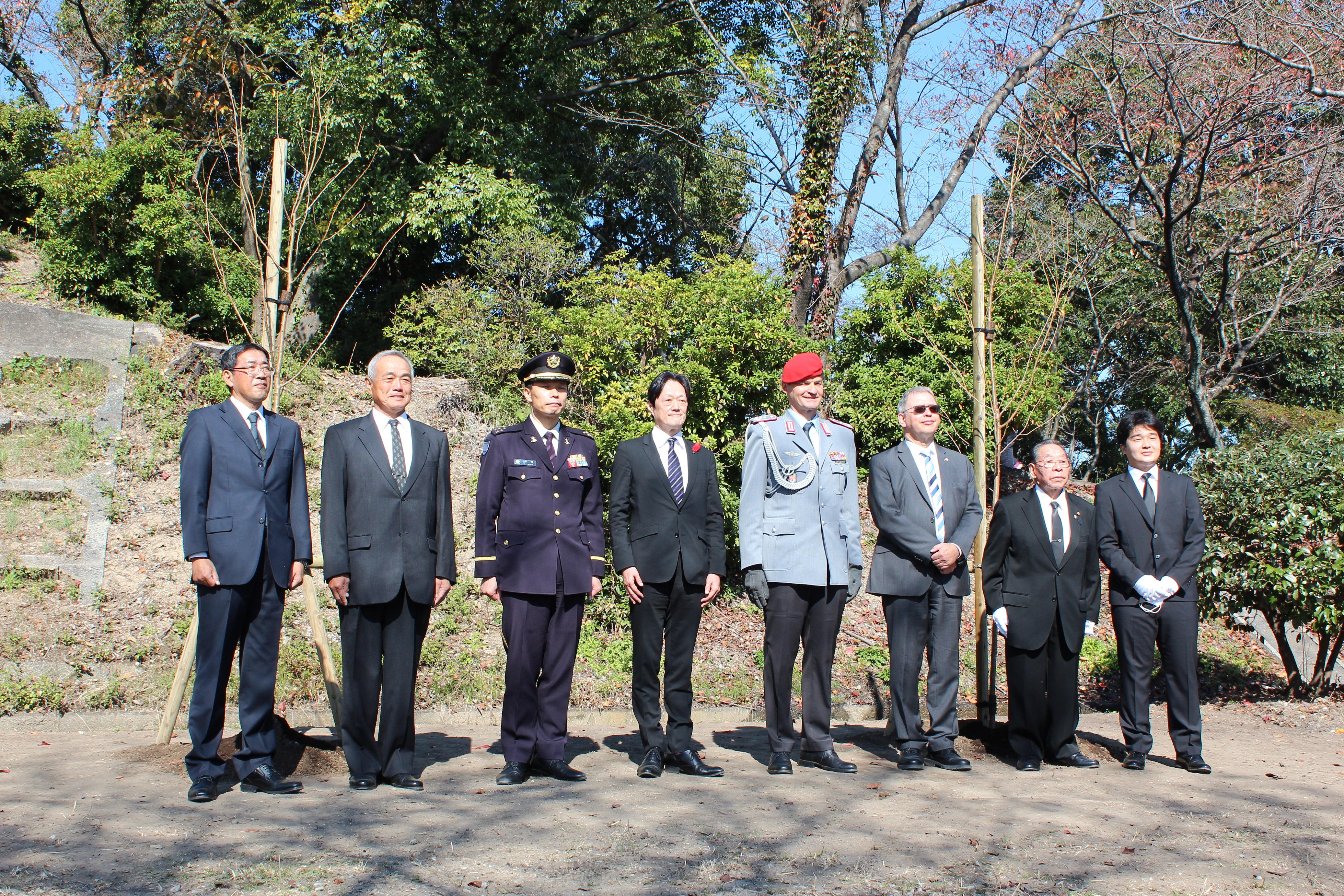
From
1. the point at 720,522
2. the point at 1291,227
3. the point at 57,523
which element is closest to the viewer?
the point at 720,522

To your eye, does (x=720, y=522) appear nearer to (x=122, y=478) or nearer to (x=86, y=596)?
(x=86, y=596)

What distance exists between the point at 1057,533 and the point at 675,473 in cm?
228

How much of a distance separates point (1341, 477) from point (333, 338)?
16677 millimetres

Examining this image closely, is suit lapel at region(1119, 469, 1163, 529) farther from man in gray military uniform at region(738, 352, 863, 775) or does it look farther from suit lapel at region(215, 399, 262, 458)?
suit lapel at region(215, 399, 262, 458)

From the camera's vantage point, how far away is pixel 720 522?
545cm

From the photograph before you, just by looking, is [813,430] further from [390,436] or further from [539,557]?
[390,436]

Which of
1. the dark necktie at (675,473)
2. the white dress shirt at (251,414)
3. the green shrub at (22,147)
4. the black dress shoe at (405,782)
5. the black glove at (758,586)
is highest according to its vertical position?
the green shrub at (22,147)

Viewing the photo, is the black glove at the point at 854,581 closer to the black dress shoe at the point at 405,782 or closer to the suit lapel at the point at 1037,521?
the suit lapel at the point at 1037,521

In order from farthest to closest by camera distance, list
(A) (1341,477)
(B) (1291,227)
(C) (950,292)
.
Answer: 1. (C) (950,292)
2. (B) (1291,227)
3. (A) (1341,477)

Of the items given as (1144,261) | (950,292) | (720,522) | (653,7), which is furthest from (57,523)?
(1144,261)

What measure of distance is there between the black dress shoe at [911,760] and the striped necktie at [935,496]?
3.83ft

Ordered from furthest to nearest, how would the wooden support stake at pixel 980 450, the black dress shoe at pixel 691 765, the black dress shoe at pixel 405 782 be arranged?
the wooden support stake at pixel 980 450
the black dress shoe at pixel 691 765
the black dress shoe at pixel 405 782

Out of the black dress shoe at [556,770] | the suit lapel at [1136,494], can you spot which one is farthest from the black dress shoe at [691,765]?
the suit lapel at [1136,494]

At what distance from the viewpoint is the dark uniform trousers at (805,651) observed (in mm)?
5227
